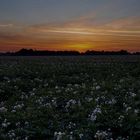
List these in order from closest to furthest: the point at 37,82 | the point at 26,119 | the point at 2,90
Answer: the point at 26,119, the point at 2,90, the point at 37,82

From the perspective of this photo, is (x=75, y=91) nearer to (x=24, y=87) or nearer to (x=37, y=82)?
(x=24, y=87)

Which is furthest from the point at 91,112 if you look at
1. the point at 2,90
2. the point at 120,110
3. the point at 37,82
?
the point at 37,82

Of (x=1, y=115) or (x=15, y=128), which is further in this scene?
(x=1, y=115)

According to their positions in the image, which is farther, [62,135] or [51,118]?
[51,118]

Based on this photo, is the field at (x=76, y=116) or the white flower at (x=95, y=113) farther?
the white flower at (x=95, y=113)

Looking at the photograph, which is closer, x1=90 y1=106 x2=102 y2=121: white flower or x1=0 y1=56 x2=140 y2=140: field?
x1=0 y1=56 x2=140 y2=140: field

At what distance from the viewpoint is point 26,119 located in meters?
13.5

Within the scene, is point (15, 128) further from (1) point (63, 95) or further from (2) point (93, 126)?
(1) point (63, 95)

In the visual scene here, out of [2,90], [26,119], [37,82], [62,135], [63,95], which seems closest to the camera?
[62,135]

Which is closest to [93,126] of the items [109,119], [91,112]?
[109,119]

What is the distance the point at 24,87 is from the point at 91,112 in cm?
1038

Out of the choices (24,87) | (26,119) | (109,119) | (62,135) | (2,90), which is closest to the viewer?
(62,135)

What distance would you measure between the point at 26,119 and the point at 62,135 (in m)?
2.59

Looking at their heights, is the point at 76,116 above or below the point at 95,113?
below
